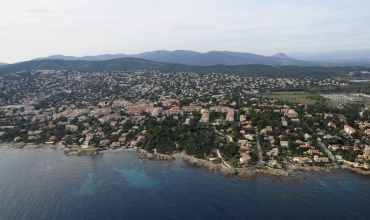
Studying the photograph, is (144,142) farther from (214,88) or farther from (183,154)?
(214,88)

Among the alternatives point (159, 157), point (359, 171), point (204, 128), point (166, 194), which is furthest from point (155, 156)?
point (359, 171)

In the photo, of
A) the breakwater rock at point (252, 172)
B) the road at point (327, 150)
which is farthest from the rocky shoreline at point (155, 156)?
the road at point (327, 150)

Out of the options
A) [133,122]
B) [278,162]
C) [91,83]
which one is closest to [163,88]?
[91,83]

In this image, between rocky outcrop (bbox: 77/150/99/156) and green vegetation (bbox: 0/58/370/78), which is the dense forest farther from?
green vegetation (bbox: 0/58/370/78)

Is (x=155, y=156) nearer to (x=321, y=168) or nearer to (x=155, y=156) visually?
(x=155, y=156)

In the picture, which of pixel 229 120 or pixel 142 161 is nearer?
pixel 142 161

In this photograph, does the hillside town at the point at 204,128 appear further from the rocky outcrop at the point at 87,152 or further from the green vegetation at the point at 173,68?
the green vegetation at the point at 173,68

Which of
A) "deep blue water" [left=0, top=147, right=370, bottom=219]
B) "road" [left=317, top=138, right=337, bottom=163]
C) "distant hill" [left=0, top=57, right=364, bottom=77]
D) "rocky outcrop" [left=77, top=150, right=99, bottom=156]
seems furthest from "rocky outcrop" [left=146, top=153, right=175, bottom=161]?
"distant hill" [left=0, top=57, right=364, bottom=77]

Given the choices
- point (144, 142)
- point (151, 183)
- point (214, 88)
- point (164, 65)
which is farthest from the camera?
point (164, 65)
